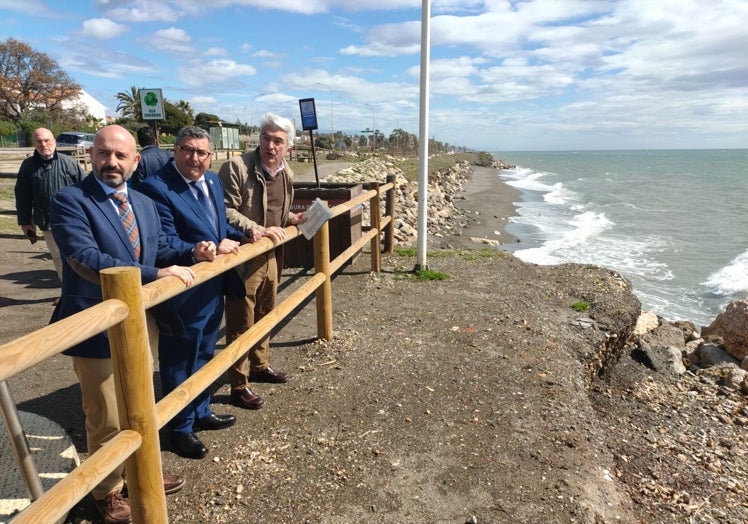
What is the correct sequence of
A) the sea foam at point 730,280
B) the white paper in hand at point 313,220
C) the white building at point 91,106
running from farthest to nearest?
the white building at point 91,106
the sea foam at point 730,280
the white paper in hand at point 313,220

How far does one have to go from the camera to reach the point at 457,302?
20.5 feet

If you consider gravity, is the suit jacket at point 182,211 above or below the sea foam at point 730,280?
above

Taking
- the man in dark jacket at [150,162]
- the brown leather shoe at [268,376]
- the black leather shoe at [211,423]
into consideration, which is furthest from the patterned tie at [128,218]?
the man in dark jacket at [150,162]

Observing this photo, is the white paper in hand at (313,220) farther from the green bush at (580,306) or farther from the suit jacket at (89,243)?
the green bush at (580,306)

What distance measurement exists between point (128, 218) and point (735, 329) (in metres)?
8.04

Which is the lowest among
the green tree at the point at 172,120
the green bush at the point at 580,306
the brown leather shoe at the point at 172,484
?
the green bush at the point at 580,306

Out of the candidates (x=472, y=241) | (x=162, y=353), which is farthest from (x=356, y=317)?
(x=472, y=241)

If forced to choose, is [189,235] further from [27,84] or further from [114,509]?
[27,84]

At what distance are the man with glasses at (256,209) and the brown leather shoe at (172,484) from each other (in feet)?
2.98

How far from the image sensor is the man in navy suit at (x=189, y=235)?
2.94 m

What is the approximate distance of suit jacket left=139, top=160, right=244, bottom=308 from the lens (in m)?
2.92

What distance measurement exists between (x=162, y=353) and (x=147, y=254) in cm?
70

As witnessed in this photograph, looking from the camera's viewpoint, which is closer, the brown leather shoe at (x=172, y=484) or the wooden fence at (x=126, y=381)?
the wooden fence at (x=126, y=381)

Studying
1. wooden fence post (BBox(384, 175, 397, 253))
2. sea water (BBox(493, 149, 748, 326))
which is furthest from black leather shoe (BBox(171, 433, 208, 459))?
sea water (BBox(493, 149, 748, 326))
